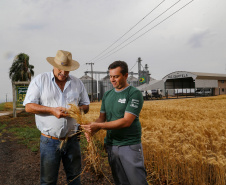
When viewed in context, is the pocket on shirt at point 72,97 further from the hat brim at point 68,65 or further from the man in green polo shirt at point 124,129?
the man in green polo shirt at point 124,129

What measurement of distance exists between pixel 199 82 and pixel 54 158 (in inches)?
1452

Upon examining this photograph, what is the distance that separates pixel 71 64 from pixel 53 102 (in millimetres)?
621

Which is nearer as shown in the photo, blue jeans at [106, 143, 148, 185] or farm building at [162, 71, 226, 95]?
blue jeans at [106, 143, 148, 185]

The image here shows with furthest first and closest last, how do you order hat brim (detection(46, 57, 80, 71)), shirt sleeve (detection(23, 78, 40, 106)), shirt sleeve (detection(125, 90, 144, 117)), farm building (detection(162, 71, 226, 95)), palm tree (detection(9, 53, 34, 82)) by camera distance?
farm building (detection(162, 71, 226, 95)) → palm tree (detection(9, 53, 34, 82)) → hat brim (detection(46, 57, 80, 71)) → shirt sleeve (detection(23, 78, 40, 106)) → shirt sleeve (detection(125, 90, 144, 117))

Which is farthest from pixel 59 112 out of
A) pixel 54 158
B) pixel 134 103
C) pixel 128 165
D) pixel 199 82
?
pixel 199 82

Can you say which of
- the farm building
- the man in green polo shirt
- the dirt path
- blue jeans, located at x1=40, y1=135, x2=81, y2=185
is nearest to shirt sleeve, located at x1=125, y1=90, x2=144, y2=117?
the man in green polo shirt

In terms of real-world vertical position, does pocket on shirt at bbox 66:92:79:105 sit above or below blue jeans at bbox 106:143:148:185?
above

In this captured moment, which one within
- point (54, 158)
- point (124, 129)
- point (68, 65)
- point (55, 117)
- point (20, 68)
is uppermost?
point (20, 68)

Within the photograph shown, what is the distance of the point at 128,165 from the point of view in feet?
7.28

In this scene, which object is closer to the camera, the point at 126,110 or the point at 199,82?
the point at 126,110

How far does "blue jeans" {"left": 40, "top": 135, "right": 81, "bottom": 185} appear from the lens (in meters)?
2.54

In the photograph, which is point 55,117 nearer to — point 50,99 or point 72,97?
point 50,99

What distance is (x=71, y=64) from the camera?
280 centimetres

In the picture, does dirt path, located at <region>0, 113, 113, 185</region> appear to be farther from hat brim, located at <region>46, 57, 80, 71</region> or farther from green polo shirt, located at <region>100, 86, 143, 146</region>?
hat brim, located at <region>46, 57, 80, 71</region>
